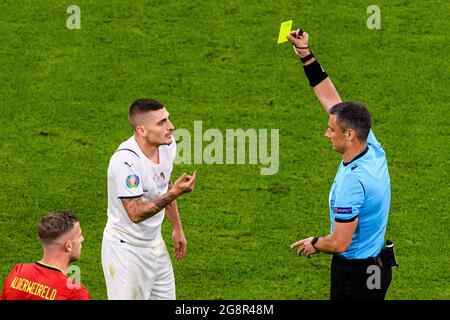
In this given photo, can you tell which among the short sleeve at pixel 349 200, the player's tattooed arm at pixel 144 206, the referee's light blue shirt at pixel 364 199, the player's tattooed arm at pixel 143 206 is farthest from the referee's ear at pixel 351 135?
the player's tattooed arm at pixel 143 206

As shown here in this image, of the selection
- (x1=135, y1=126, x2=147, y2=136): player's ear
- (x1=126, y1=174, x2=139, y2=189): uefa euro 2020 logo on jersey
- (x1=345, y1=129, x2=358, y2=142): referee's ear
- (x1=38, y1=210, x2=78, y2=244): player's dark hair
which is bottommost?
(x1=38, y1=210, x2=78, y2=244): player's dark hair

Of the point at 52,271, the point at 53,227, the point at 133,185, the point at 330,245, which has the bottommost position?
the point at 52,271

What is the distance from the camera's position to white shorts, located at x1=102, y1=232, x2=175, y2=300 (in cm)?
804

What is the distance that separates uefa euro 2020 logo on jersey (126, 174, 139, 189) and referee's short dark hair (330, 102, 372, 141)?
1.58 metres

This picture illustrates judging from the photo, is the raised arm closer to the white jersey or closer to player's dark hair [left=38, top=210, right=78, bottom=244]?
the white jersey

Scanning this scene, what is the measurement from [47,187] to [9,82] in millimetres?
2200

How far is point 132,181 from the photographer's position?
774 centimetres

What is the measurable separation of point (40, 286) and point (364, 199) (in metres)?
2.41

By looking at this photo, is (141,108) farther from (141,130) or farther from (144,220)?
(144,220)

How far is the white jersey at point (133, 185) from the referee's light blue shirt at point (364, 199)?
143 centimetres

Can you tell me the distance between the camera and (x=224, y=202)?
1122 centimetres

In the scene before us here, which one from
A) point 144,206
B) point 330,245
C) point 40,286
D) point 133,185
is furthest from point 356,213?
point 40,286

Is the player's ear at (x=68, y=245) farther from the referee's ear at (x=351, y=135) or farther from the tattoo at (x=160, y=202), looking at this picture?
the referee's ear at (x=351, y=135)

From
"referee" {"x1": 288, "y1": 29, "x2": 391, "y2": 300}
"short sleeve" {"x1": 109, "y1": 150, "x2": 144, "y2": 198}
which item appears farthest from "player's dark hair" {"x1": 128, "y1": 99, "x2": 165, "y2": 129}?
"referee" {"x1": 288, "y1": 29, "x2": 391, "y2": 300}
